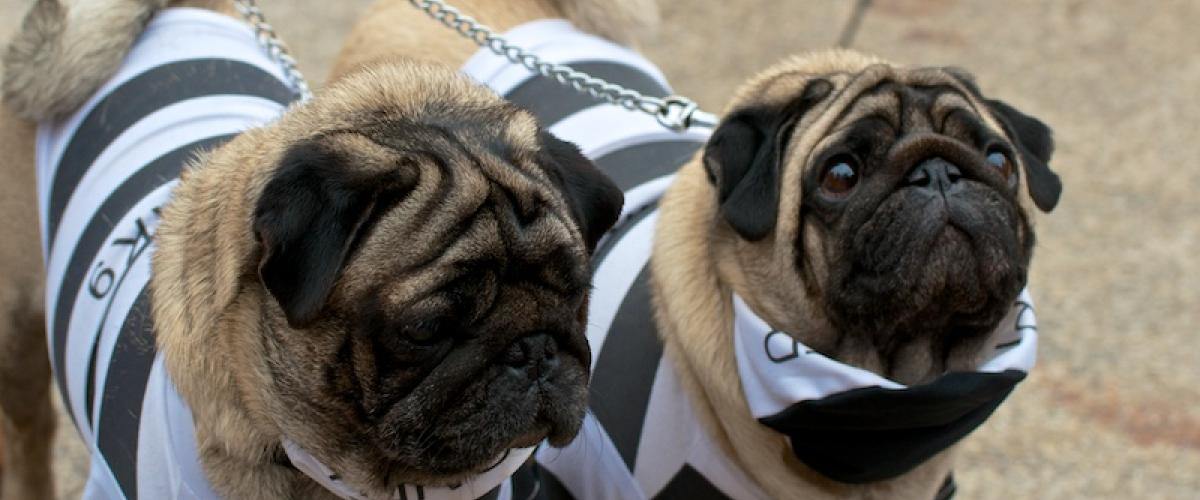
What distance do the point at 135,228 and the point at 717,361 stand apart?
57.5 inches

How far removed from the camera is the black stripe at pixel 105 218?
11.4 ft

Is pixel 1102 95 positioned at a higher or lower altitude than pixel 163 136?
lower

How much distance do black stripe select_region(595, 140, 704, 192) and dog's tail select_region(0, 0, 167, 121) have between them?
4.52 feet

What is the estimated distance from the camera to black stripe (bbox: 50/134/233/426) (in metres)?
3.46

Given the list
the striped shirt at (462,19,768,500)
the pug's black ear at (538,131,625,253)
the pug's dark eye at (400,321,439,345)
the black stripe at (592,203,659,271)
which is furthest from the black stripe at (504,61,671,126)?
the pug's dark eye at (400,321,439,345)

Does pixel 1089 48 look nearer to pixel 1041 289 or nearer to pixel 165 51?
pixel 1041 289

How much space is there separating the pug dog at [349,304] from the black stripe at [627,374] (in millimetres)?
506

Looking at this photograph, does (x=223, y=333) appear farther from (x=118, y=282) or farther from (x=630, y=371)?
(x=630, y=371)

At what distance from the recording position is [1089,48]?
9438 mm

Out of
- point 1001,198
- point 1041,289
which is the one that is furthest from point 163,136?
point 1041,289

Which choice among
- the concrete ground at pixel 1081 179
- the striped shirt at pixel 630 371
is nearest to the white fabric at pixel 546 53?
the striped shirt at pixel 630 371

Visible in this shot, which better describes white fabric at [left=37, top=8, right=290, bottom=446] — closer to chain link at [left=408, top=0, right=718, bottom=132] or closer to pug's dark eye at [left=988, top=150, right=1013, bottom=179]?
chain link at [left=408, top=0, right=718, bottom=132]

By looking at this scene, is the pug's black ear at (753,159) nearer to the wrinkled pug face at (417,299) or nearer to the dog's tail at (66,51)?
the wrinkled pug face at (417,299)

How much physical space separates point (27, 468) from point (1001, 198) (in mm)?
3083
